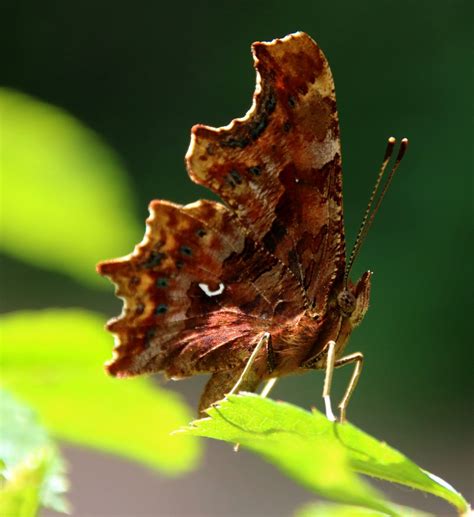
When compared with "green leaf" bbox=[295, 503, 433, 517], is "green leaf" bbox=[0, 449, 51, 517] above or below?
below

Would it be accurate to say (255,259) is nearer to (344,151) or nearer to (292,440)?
(292,440)

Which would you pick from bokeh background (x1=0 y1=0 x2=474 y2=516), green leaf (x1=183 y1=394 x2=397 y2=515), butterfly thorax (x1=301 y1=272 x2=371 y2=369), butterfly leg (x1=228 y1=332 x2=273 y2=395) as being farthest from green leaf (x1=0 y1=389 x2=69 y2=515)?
bokeh background (x1=0 y1=0 x2=474 y2=516)

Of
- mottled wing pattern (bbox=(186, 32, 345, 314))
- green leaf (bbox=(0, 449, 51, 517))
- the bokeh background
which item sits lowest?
green leaf (bbox=(0, 449, 51, 517))

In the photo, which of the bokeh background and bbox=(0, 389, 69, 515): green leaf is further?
the bokeh background

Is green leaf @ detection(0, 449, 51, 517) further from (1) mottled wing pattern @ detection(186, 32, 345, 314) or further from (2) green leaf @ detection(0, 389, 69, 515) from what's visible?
(1) mottled wing pattern @ detection(186, 32, 345, 314)

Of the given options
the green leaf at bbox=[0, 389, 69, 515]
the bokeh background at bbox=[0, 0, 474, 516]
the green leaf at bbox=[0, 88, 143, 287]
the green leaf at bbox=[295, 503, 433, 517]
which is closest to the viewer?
the green leaf at bbox=[295, 503, 433, 517]
